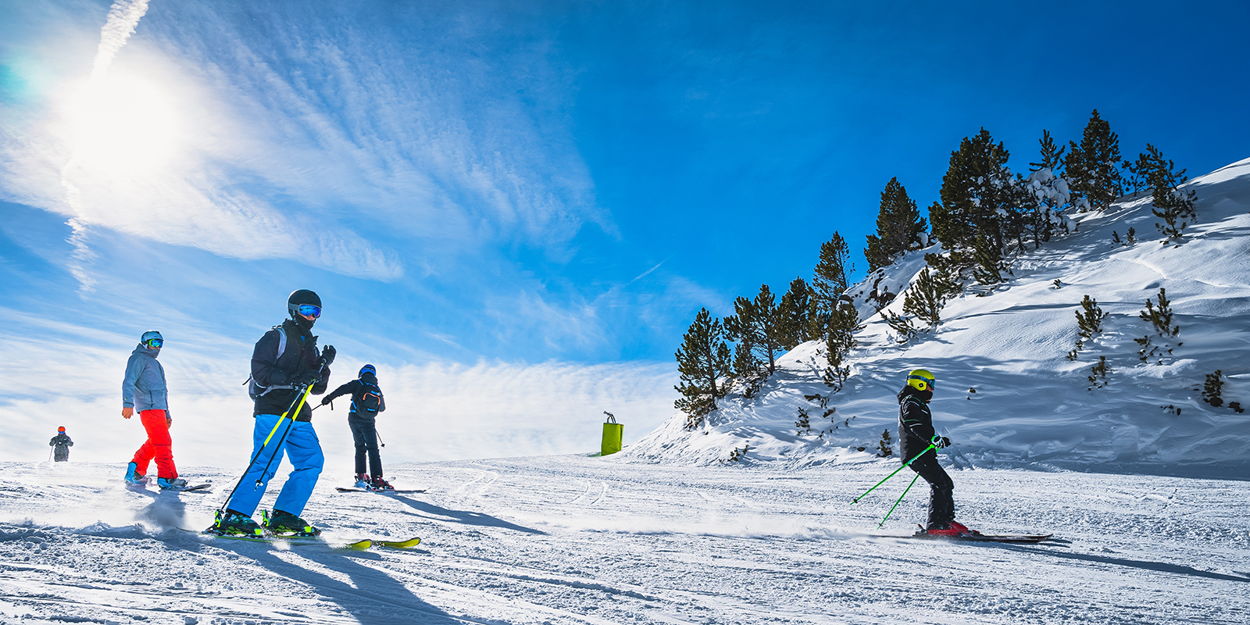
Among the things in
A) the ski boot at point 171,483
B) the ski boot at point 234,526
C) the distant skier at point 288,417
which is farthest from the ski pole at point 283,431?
the ski boot at point 171,483

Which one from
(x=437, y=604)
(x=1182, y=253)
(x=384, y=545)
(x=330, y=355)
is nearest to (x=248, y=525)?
(x=384, y=545)

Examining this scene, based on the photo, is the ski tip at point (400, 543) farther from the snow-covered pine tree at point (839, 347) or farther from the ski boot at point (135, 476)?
the snow-covered pine tree at point (839, 347)

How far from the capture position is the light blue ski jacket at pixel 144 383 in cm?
858

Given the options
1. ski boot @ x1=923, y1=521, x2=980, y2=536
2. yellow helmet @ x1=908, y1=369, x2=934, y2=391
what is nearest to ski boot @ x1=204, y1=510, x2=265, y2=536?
ski boot @ x1=923, y1=521, x2=980, y2=536

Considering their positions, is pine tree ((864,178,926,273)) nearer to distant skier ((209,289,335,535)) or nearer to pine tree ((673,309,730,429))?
pine tree ((673,309,730,429))

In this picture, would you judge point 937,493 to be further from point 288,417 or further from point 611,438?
point 611,438

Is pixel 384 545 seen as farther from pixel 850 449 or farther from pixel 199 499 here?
pixel 850 449

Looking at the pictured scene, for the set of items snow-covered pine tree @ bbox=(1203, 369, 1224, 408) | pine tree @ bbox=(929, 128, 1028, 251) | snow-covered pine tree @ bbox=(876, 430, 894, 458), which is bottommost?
snow-covered pine tree @ bbox=(876, 430, 894, 458)

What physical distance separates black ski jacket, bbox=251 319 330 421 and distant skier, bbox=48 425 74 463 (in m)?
14.6

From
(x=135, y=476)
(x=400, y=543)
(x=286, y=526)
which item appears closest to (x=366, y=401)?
(x=135, y=476)

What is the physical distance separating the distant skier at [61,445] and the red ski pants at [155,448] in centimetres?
944

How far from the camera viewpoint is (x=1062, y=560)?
16.6ft

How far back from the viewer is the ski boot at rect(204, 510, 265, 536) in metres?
4.69

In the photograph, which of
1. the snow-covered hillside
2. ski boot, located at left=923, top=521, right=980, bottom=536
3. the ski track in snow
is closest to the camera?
the ski track in snow
